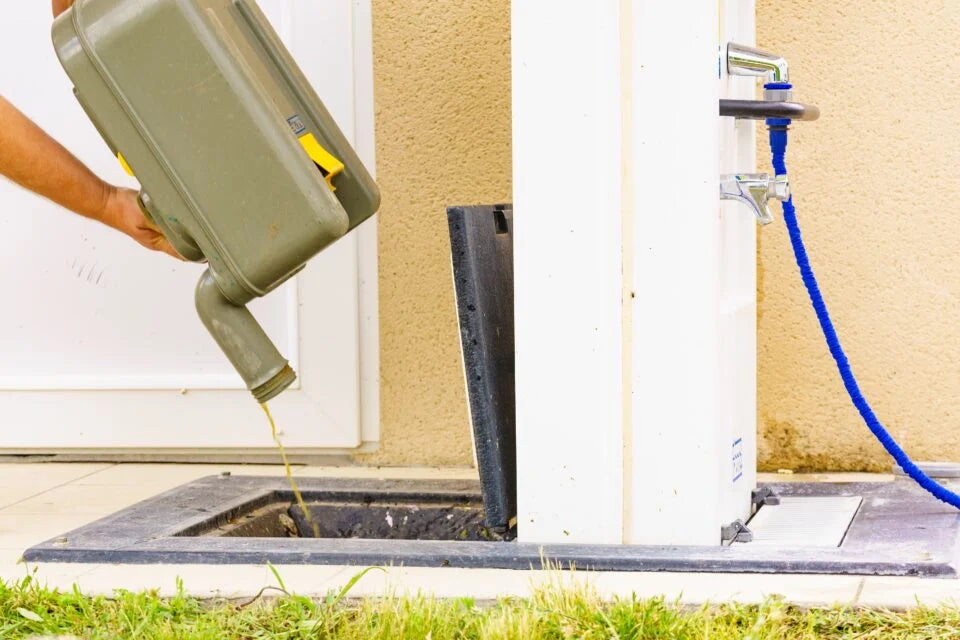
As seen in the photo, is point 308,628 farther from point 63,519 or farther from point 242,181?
point 63,519

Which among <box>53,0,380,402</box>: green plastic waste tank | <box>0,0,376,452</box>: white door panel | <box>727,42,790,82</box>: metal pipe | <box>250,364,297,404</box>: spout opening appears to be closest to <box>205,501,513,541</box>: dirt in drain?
<box>0,0,376,452</box>: white door panel

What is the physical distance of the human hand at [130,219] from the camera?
2.71 m

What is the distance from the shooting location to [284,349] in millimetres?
3387

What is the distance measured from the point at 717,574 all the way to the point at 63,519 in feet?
4.72

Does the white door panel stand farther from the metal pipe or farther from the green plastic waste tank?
the metal pipe

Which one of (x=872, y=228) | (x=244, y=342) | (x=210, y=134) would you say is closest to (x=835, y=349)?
(x=872, y=228)

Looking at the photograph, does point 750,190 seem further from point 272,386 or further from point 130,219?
point 130,219

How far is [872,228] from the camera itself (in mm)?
3096

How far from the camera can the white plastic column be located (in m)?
2.27

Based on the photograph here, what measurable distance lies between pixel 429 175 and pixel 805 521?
1299 millimetres

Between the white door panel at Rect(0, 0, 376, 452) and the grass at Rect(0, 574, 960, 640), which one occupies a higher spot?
the white door panel at Rect(0, 0, 376, 452)

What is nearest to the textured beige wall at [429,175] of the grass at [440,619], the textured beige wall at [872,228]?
the textured beige wall at [872,228]

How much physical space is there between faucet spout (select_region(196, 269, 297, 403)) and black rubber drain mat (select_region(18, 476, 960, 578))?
1.00ft

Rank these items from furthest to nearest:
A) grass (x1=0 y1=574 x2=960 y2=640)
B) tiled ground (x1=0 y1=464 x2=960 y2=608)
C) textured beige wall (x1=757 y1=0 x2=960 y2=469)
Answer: textured beige wall (x1=757 y1=0 x2=960 y2=469), tiled ground (x1=0 y1=464 x2=960 y2=608), grass (x1=0 y1=574 x2=960 y2=640)
